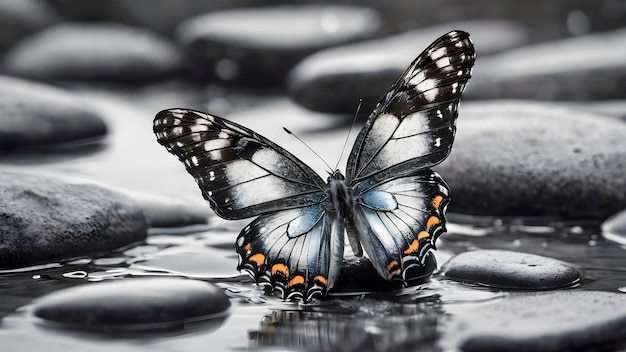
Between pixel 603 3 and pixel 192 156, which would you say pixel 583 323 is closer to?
pixel 192 156

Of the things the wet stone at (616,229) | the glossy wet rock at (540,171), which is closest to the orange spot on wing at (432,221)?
the wet stone at (616,229)

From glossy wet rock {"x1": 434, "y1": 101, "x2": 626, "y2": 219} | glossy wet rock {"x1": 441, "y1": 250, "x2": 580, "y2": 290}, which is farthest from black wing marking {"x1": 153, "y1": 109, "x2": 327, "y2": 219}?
glossy wet rock {"x1": 434, "y1": 101, "x2": 626, "y2": 219}

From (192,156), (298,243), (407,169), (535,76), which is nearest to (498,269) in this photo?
(407,169)

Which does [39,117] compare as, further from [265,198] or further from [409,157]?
[409,157]

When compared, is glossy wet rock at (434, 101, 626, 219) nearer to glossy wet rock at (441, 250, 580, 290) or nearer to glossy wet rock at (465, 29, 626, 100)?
glossy wet rock at (441, 250, 580, 290)

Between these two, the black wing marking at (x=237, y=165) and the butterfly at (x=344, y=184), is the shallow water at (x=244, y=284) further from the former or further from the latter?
the black wing marking at (x=237, y=165)

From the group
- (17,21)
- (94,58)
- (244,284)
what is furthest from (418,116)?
(17,21)

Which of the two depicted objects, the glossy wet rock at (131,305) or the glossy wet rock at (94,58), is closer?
the glossy wet rock at (131,305)
